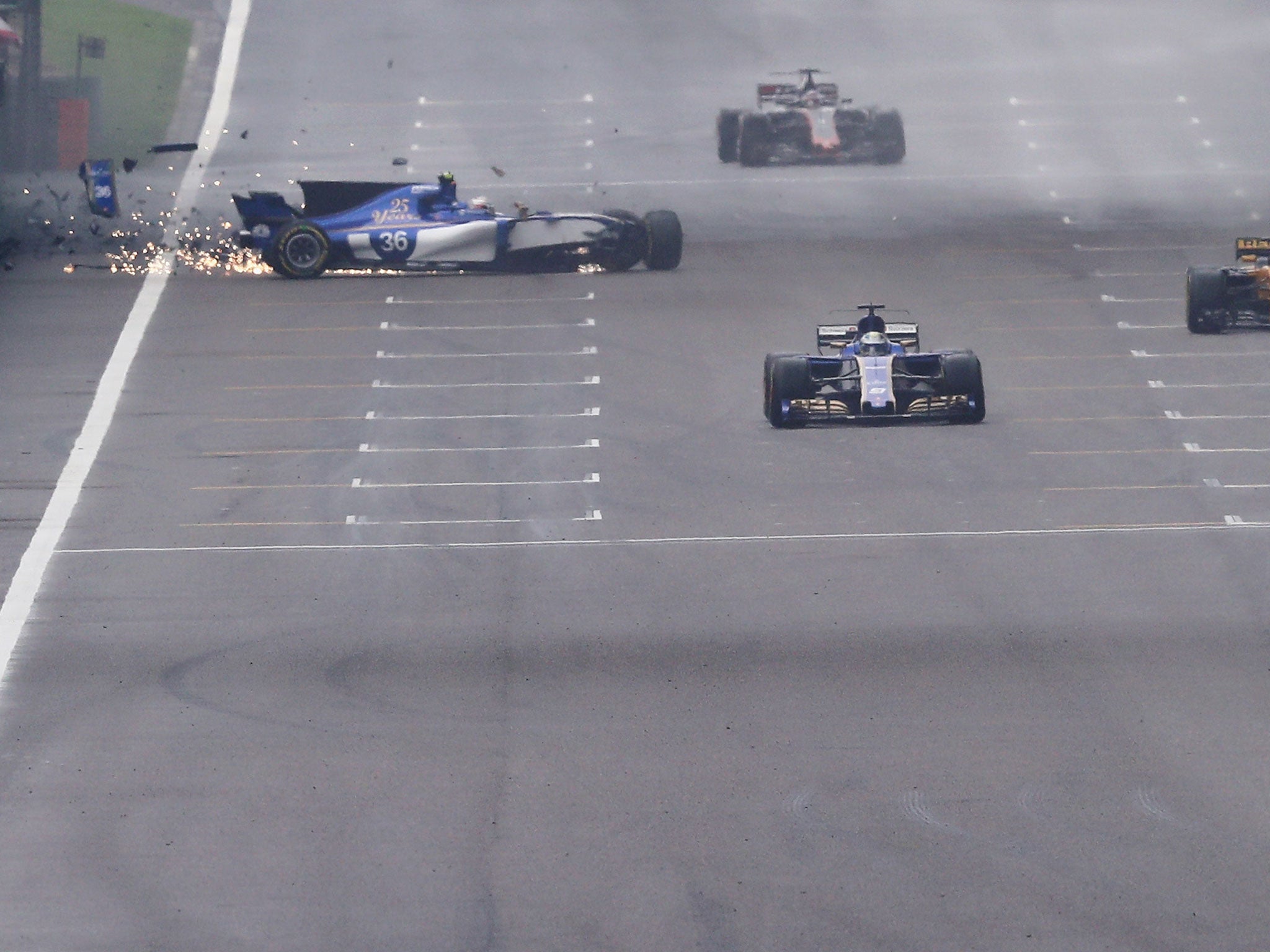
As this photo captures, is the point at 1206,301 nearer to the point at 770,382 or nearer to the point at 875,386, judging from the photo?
the point at 875,386

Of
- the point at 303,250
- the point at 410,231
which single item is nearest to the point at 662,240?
the point at 410,231

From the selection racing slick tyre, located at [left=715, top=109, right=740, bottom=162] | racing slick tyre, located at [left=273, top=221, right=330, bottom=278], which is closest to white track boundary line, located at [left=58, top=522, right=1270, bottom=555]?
racing slick tyre, located at [left=273, top=221, right=330, bottom=278]

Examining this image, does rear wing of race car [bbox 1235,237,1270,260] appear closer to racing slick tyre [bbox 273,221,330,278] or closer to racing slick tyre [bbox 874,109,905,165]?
racing slick tyre [bbox 874,109,905,165]

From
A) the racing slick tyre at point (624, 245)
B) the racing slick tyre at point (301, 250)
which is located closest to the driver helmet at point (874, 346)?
the racing slick tyre at point (624, 245)

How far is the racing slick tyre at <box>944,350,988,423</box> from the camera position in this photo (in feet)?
92.8

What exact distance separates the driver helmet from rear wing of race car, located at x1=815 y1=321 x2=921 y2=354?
69cm

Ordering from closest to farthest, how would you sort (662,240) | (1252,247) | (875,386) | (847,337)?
(875,386)
(847,337)
(1252,247)
(662,240)

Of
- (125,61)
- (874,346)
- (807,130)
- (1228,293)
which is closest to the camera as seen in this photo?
(874,346)

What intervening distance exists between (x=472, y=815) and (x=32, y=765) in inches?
167

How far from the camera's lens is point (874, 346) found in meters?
28.7

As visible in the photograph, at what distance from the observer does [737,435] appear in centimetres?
2939

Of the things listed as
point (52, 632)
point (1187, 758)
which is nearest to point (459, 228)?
point (52, 632)

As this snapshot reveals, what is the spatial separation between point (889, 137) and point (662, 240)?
1080 centimetres

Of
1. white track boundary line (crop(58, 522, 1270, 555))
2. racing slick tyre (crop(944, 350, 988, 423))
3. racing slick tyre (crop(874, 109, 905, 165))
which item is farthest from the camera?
racing slick tyre (crop(874, 109, 905, 165))
